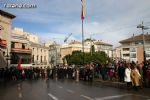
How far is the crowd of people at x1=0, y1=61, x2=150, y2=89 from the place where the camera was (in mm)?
20766

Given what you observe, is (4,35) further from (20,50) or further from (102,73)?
(102,73)

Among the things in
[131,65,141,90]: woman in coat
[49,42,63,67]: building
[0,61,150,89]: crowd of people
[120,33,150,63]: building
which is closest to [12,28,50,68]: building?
[49,42,63,67]: building

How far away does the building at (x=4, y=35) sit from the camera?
213 ft

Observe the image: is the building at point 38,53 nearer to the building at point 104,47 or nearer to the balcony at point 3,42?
the balcony at point 3,42

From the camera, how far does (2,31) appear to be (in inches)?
2665

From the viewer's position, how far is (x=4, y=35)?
68625 millimetres

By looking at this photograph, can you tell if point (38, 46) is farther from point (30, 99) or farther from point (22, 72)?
point (30, 99)

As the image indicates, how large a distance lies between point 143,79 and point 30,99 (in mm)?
9673

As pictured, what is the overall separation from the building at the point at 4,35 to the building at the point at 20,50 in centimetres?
1054

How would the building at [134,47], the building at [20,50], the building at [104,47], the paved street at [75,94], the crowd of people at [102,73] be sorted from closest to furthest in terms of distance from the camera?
the paved street at [75,94], the crowd of people at [102,73], the building at [20,50], the building at [134,47], the building at [104,47]

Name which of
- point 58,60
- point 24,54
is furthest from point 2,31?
point 58,60

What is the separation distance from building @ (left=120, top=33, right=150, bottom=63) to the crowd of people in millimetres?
87755

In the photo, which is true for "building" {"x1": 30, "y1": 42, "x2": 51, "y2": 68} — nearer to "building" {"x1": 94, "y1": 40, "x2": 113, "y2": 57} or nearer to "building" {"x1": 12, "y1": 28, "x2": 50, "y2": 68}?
"building" {"x1": 12, "y1": 28, "x2": 50, "y2": 68}

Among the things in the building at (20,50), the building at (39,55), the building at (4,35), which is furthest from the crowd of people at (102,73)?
the building at (39,55)
